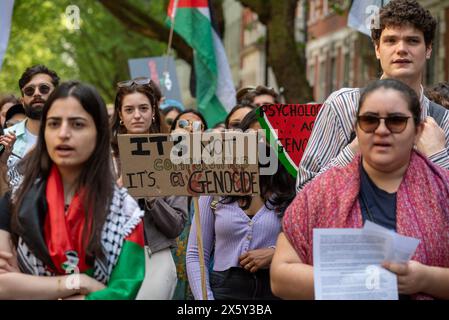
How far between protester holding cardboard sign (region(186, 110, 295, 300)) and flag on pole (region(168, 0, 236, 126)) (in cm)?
701

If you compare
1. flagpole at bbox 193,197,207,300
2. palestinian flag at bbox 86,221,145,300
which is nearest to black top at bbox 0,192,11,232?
palestinian flag at bbox 86,221,145,300

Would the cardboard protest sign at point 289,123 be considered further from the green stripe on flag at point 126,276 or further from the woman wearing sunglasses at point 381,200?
the green stripe on flag at point 126,276

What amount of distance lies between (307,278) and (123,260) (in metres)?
0.76

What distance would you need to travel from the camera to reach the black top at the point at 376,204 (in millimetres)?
4582

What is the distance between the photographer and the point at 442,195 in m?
4.63

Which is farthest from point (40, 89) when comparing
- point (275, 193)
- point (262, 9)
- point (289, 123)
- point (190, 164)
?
point (262, 9)

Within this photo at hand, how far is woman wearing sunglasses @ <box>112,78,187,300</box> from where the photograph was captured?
15.4 ft

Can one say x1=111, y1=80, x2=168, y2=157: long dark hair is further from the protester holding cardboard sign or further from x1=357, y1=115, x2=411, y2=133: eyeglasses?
x1=357, y1=115, x2=411, y2=133: eyeglasses

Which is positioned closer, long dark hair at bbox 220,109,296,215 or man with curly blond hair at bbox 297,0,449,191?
man with curly blond hair at bbox 297,0,449,191

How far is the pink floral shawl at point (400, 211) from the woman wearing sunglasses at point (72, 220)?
0.68m

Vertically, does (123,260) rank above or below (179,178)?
below

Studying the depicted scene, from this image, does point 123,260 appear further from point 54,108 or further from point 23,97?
point 23,97

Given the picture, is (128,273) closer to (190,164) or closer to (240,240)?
(190,164)
